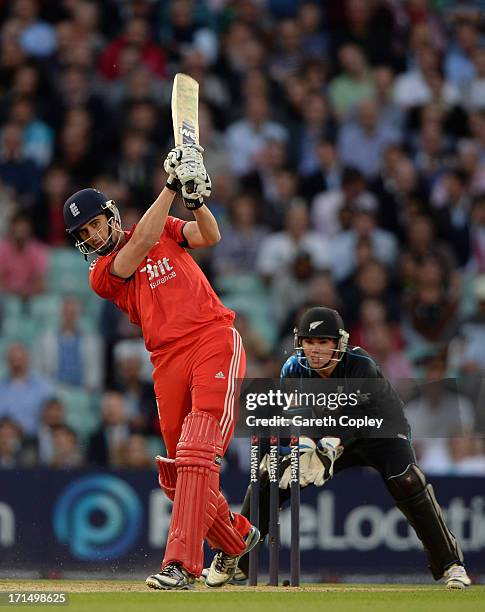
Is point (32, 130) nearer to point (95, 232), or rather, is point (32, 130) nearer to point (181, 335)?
point (95, 232)

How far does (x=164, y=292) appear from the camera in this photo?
304 inches

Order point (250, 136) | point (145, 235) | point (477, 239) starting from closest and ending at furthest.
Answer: point (145, 235) < point (477, 239) < point (250, 136)

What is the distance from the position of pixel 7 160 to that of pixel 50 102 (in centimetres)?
88

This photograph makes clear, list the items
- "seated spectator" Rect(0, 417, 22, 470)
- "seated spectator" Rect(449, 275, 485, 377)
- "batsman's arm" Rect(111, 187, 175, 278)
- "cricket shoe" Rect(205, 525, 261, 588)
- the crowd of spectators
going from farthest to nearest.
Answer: "seated spectator" Rect(449, 275, 485, 377)
the crowd of spectators
"seated spectator" Rect(0, 417, 22, 470)
"cricket shoe" Rect(205, 525, 261, 588)
"batsman's arm" Rect(111, 187, 175, 278)

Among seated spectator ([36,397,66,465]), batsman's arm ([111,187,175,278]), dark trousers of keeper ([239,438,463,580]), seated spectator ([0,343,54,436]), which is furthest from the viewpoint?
seated spectator ([0,343,54,436])

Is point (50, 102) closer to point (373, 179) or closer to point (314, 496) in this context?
point (373, 179)

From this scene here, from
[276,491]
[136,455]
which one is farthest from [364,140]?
[276,491]

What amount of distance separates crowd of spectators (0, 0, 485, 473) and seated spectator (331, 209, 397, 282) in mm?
19

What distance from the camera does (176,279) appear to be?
25.4 feet

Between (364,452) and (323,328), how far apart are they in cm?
86

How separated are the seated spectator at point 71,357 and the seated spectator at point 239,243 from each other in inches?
62.6

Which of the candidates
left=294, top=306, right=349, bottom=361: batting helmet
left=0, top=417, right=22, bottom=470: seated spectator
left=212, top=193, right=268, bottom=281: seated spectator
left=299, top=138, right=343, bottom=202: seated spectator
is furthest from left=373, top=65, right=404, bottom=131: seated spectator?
left=294, top=306, right=349, bottom=361: batting helmet

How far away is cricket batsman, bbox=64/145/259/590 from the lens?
7414 mm

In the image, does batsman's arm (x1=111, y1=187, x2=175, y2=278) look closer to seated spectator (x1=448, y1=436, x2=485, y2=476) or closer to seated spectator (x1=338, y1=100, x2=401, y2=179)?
seated spectator (x1=448, y1=436, x2=485, y2=476)
